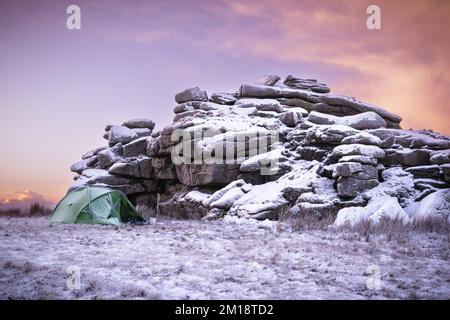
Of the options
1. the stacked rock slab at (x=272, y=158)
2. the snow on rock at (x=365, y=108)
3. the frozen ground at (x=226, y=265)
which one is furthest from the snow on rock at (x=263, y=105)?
the frozen ground at (x=226, y=265)

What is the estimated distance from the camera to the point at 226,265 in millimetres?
9078

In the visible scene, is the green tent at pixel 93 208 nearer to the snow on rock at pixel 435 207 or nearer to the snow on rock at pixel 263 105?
the snow on rock at pixel 435 207

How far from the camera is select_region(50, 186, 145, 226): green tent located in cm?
1809

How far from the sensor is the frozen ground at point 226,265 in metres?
6.96

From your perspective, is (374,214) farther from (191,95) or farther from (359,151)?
(191,95)

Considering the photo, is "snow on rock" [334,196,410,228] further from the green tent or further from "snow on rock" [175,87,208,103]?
"snow on rock" [175,87,208,103]

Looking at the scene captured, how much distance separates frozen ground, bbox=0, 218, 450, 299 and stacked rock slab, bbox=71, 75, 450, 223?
6.75 meters

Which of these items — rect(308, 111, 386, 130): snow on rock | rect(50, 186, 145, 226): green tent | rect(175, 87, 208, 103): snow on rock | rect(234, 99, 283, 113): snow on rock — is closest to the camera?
rect(50, 186, 145, 226): green tent

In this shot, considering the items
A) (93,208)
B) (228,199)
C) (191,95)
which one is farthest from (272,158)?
(191,95)

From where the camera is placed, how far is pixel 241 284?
7.47 metres

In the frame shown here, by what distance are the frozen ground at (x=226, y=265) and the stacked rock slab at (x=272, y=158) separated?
22.1 ft

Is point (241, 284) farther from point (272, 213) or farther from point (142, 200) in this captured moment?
point (142, 200)

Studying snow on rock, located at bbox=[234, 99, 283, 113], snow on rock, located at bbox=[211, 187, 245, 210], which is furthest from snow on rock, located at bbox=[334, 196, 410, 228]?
snow on rock, located at bbox=[234, 99, 283, 113]
